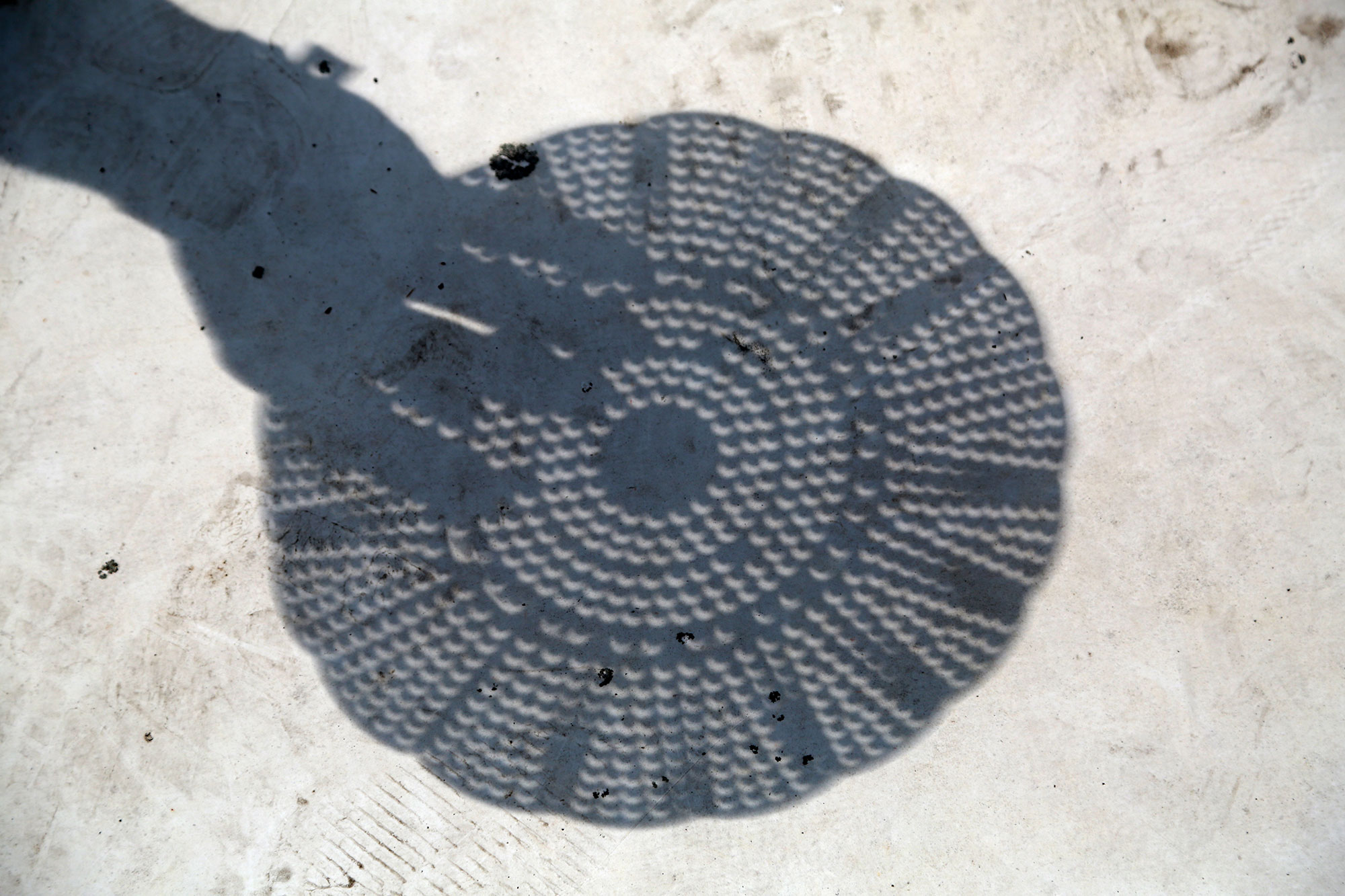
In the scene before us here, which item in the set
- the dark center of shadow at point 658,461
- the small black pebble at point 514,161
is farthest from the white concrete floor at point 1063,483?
the dark center of shadow at point 658,461

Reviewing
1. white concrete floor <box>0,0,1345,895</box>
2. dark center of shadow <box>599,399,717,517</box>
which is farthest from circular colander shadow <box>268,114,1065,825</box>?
white concrete floor <box>0,0,1345,895</box>

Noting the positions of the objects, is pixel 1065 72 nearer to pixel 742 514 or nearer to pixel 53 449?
pixel 742 514

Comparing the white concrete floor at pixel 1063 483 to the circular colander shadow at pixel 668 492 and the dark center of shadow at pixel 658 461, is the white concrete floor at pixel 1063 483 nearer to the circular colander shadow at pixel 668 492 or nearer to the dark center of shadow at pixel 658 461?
the circular colander shadow at pixel 668 492

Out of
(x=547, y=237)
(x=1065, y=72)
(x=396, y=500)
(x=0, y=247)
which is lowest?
(x=396, y=500)

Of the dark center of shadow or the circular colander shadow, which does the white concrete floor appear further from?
the dark center of shadow

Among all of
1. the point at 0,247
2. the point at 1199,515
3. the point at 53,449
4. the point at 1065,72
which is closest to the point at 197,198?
the point at 0,247
